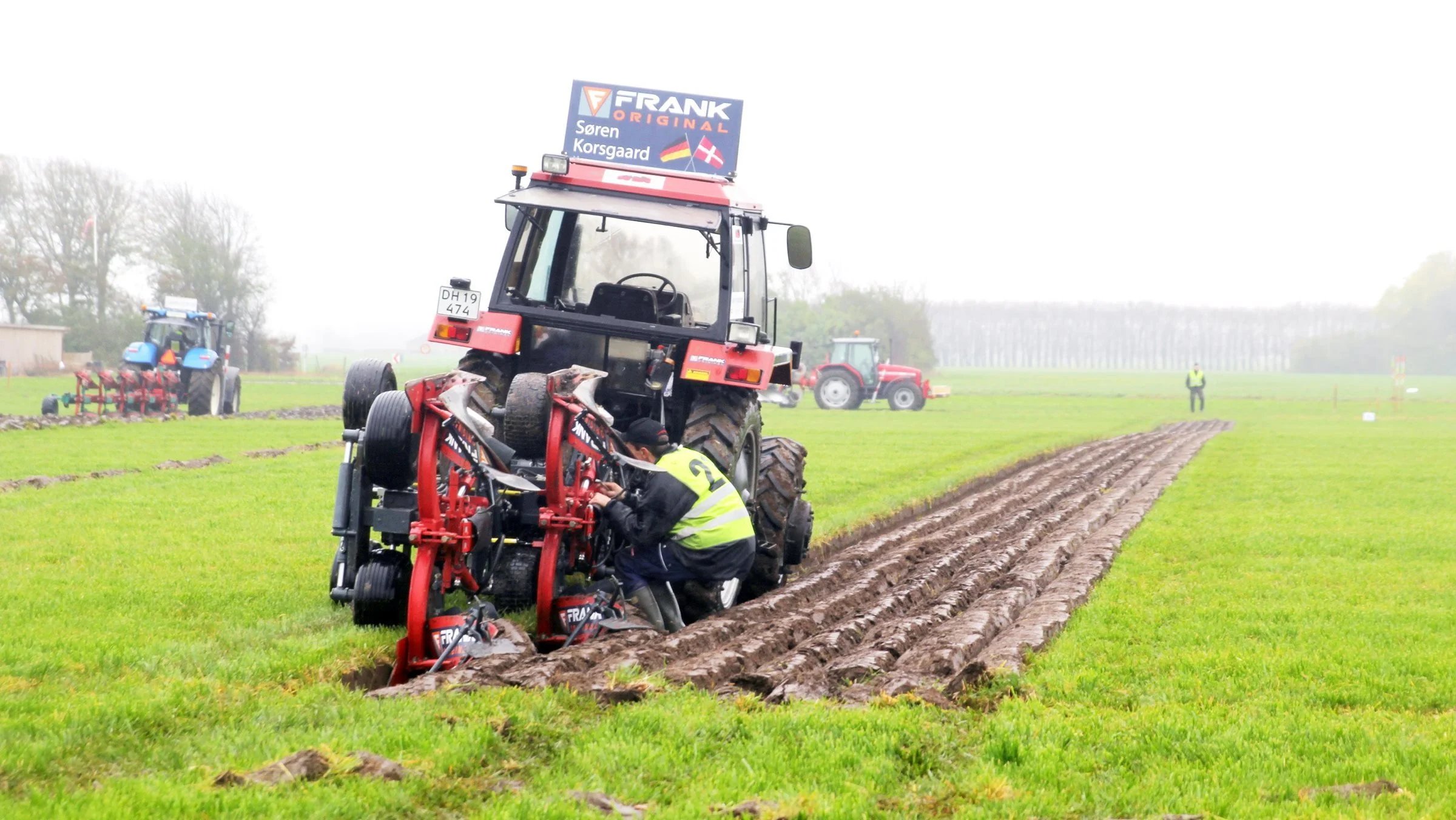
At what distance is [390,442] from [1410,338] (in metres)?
126

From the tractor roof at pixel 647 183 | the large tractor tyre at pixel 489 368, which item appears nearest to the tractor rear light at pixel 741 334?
the tractor roof at pixel 647 183

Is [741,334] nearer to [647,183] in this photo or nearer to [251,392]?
[647,183]

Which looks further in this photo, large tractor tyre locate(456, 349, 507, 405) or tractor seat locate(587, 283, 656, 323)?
tractor seat locate(587, 283, 656, 323)

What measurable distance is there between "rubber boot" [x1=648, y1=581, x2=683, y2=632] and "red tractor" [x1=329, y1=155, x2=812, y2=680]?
0.90ft

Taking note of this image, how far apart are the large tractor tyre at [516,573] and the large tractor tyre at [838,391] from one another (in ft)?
106

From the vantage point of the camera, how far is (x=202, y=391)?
A: 26.4 meters

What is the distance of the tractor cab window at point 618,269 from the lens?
8602 mm

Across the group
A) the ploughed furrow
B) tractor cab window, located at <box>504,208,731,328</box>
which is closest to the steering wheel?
tractor cab window, located at <box>504,208,731,328</box>

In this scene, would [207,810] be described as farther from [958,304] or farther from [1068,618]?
[958,304]

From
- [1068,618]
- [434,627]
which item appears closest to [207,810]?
[434,627]

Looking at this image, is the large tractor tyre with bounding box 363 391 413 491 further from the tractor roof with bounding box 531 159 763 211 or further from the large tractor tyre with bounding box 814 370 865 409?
the large tractor tyre with bounding box 814 370 865 409

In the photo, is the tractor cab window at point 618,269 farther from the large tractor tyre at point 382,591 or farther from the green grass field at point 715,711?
the green grass field at point 715,711

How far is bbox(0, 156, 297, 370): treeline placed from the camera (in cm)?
5469

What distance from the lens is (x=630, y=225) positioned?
8961mm
